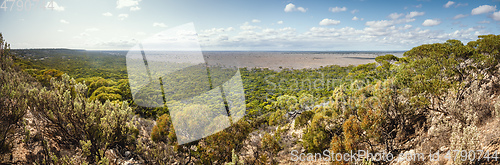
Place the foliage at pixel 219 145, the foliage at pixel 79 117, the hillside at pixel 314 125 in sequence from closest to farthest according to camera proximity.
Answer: the hillside at pixel 314 125 → the foliage at pixel 79 117 → the foliage at pixel 219 145

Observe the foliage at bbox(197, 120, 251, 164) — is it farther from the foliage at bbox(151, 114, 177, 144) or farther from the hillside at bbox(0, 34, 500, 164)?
the foliage at bbox(151, 114, 177, 144)

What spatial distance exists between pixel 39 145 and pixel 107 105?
6.92 feet

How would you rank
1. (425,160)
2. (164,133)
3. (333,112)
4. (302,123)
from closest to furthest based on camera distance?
(425,160)
(164,133)
(333,112)
(302,123)

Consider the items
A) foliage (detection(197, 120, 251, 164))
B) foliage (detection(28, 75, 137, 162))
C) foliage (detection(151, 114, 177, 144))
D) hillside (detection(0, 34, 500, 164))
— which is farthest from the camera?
foliage (detection(151, 114, 177, 144))

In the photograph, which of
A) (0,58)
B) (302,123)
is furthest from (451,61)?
(0,58)

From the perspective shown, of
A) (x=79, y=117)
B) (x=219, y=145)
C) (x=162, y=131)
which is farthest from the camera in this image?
(x=162, y=131)

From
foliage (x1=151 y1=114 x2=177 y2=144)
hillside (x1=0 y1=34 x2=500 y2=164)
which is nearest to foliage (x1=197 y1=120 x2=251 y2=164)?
hillside (x1=0 y1=34 x2=500 y2=164)

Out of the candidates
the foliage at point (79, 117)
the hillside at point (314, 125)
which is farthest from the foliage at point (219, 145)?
the foliage at point (79, 117)

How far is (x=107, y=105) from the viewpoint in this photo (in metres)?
7.44

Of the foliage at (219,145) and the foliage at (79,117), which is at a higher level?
the foliage at (79,117)

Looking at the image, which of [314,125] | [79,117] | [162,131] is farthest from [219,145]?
[79,117]

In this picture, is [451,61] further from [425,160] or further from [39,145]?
[39,145]

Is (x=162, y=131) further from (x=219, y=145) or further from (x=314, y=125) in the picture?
(x=314, y=125)

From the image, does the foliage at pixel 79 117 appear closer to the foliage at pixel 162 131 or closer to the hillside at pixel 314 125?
the hillside at pixel 314 125
